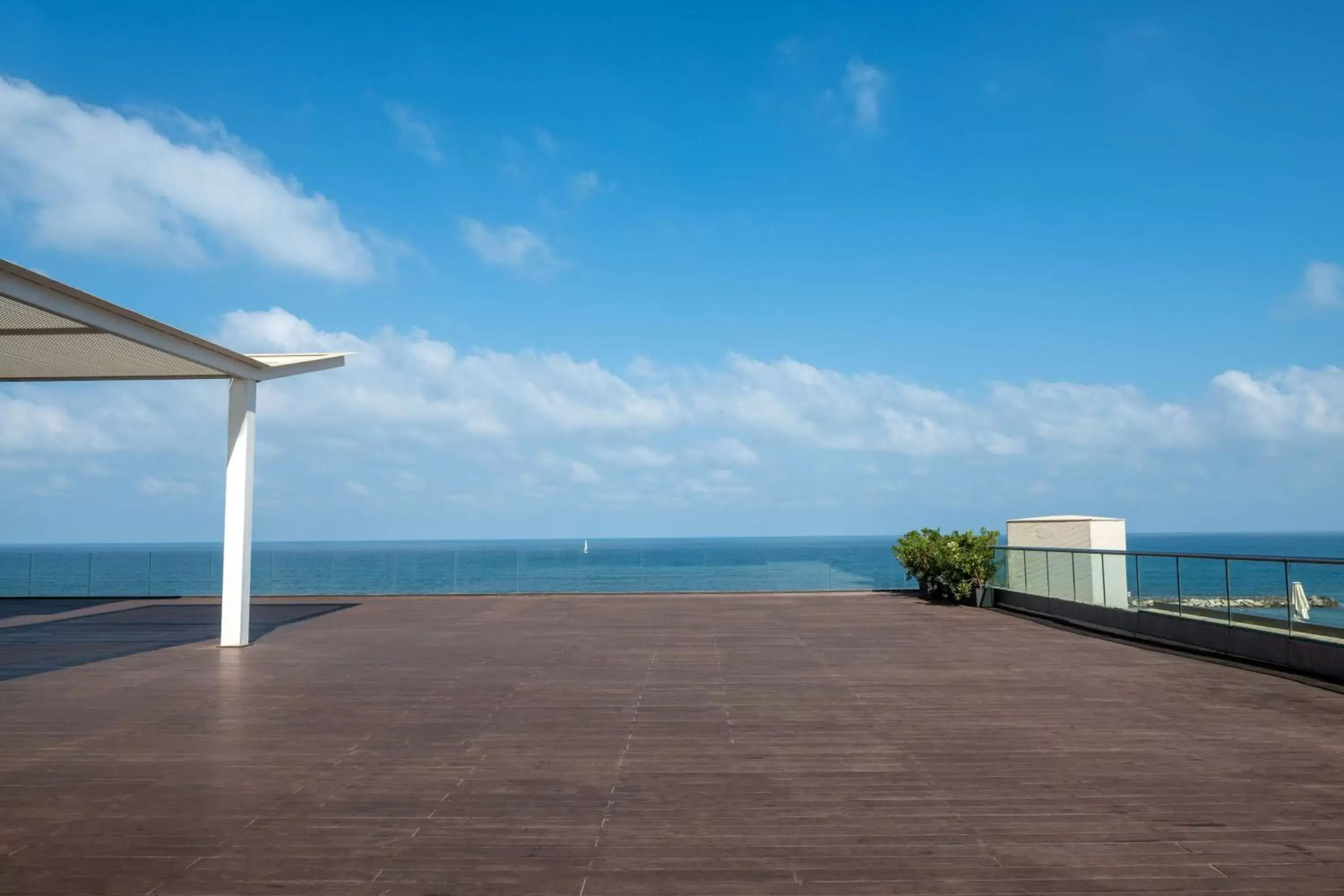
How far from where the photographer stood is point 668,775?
4406 mm

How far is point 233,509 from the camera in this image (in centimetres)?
991

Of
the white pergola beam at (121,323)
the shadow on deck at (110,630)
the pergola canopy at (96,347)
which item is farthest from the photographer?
the shadow on deck at (110,630)

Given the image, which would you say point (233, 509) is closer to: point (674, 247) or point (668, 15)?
point (668, 15)

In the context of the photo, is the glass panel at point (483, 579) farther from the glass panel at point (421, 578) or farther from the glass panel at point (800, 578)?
the glass panel at point (800, 578)

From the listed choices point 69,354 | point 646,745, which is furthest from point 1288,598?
point 69,354

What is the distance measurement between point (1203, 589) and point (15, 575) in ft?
68.0

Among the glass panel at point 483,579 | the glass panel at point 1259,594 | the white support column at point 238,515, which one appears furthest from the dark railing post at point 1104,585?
the glass panel at point 483,579

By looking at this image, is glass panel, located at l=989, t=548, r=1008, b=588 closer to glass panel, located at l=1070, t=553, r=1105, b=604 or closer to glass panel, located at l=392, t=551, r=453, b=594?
glass panel, located at l=1070, t=553, r=1105, b=604

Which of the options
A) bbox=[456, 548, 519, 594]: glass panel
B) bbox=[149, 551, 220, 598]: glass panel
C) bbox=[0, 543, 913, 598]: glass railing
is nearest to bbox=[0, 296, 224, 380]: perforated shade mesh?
bbox=[0, 543, 913, 598]: glass railing

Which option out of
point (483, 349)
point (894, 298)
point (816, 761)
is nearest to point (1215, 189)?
point (894, 298)

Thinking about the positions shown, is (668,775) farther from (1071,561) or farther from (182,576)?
(182,576)

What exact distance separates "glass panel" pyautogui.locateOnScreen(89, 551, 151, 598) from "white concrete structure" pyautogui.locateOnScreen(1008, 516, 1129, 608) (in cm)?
1681

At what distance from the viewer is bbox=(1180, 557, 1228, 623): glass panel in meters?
8.58

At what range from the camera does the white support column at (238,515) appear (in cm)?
967
